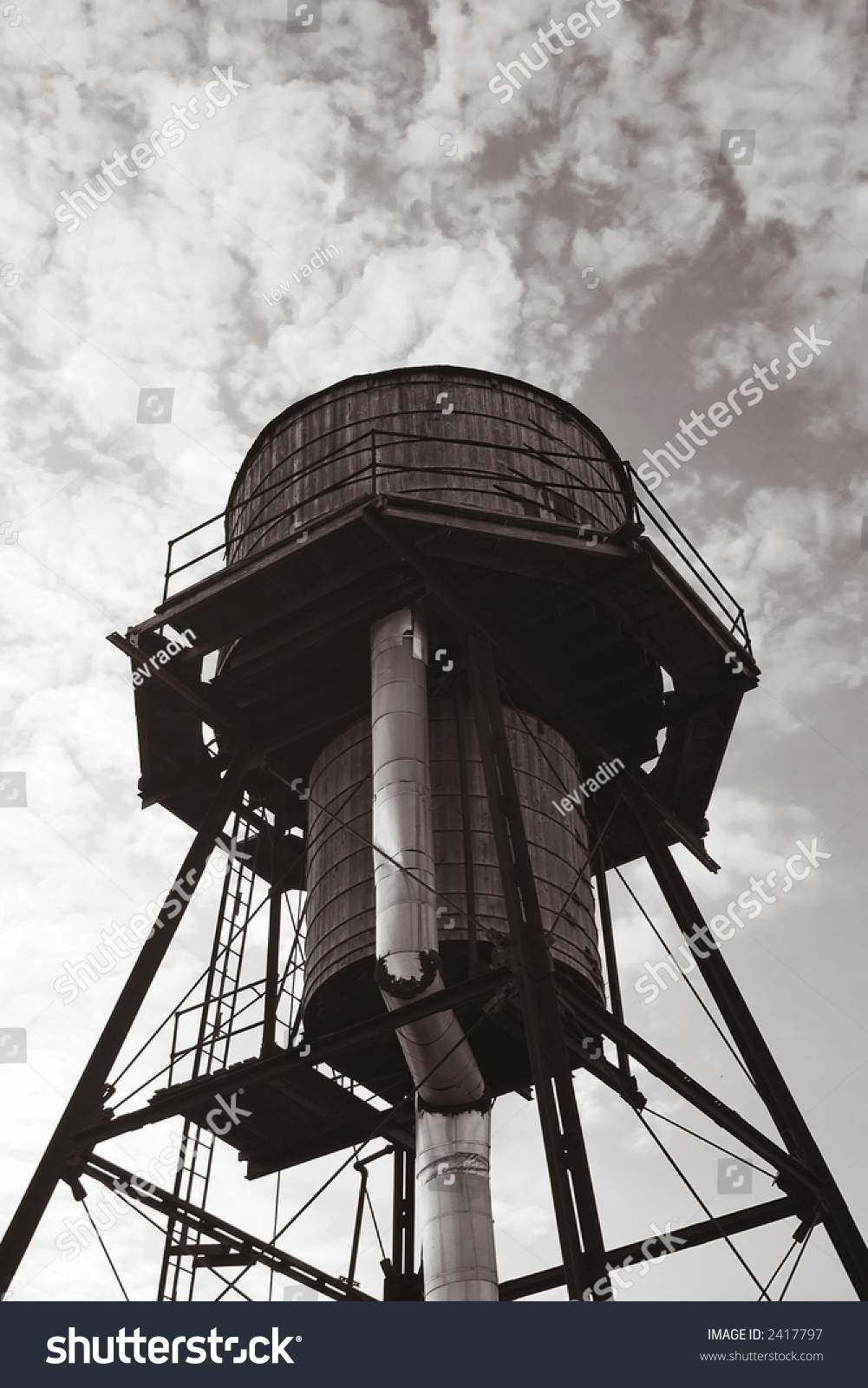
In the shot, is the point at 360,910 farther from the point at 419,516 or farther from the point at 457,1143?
the point at 419,516

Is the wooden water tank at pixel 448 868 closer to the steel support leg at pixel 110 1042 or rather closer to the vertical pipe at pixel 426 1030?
the vertical pipe at pixel 426 1030

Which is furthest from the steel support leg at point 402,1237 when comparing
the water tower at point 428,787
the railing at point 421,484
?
the railing at point 421,484

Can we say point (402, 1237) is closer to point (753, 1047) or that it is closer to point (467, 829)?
point (753, 1047)

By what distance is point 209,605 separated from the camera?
1575cm

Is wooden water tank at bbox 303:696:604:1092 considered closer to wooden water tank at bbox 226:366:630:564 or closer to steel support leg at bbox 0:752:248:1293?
steel support leg at bbox 0:752:248:1293

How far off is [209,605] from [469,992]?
5816mm

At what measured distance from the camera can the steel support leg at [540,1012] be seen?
434 inches

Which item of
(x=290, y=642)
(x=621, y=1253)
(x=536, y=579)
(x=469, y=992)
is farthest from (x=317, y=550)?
(x=621, y=1253)

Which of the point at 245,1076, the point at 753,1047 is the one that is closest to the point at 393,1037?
the point at 245,1076

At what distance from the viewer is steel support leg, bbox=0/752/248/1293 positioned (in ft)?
42.0

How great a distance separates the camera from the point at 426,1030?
13.2m

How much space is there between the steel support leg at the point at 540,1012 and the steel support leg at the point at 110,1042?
3.94m

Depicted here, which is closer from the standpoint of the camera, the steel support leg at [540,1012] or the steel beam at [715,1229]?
the steel support leg at [540,1012]

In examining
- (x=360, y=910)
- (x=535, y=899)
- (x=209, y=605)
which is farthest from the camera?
(x=209, y=605)
